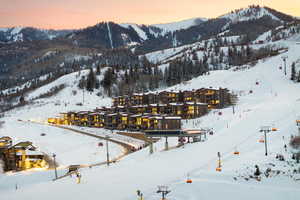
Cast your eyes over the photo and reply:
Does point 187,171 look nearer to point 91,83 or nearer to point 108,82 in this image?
point 108,82

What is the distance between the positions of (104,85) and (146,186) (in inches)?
5353

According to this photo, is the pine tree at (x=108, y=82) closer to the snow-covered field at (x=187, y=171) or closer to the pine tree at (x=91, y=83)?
the pine tree at (x=91, y=83)

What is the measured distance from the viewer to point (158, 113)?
286 feet

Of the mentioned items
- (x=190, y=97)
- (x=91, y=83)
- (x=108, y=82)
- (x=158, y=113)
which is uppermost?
(x=108, y=82)

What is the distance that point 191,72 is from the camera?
166 metres

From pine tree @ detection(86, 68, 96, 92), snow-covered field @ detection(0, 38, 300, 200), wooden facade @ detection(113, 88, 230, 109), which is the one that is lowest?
snow-covered field @ detection(0, 38, 300, 200)

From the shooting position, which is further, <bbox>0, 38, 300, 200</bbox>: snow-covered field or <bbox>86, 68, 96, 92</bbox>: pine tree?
<bbox>86, 68, 96, 92</bbox>: pine tree

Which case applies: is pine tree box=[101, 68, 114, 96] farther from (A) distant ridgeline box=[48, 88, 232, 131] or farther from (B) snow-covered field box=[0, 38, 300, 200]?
(B) snow-covered field box=[0, 38, 300, 200]

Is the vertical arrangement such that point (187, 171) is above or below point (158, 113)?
below

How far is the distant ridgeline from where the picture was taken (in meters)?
74.9

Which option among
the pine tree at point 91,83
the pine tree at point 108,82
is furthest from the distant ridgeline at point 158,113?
the pine tree at point 91,83

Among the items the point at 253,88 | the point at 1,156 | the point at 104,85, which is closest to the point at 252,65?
the point at 253,88

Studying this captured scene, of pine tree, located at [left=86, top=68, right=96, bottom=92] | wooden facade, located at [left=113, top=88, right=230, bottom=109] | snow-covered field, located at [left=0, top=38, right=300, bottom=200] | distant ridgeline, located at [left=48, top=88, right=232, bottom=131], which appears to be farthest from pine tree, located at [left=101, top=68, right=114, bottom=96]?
snow-covered field, located at [left=0, top=38, right=300, bottom=200]

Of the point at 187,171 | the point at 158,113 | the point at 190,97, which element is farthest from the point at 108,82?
the point at 187,171
